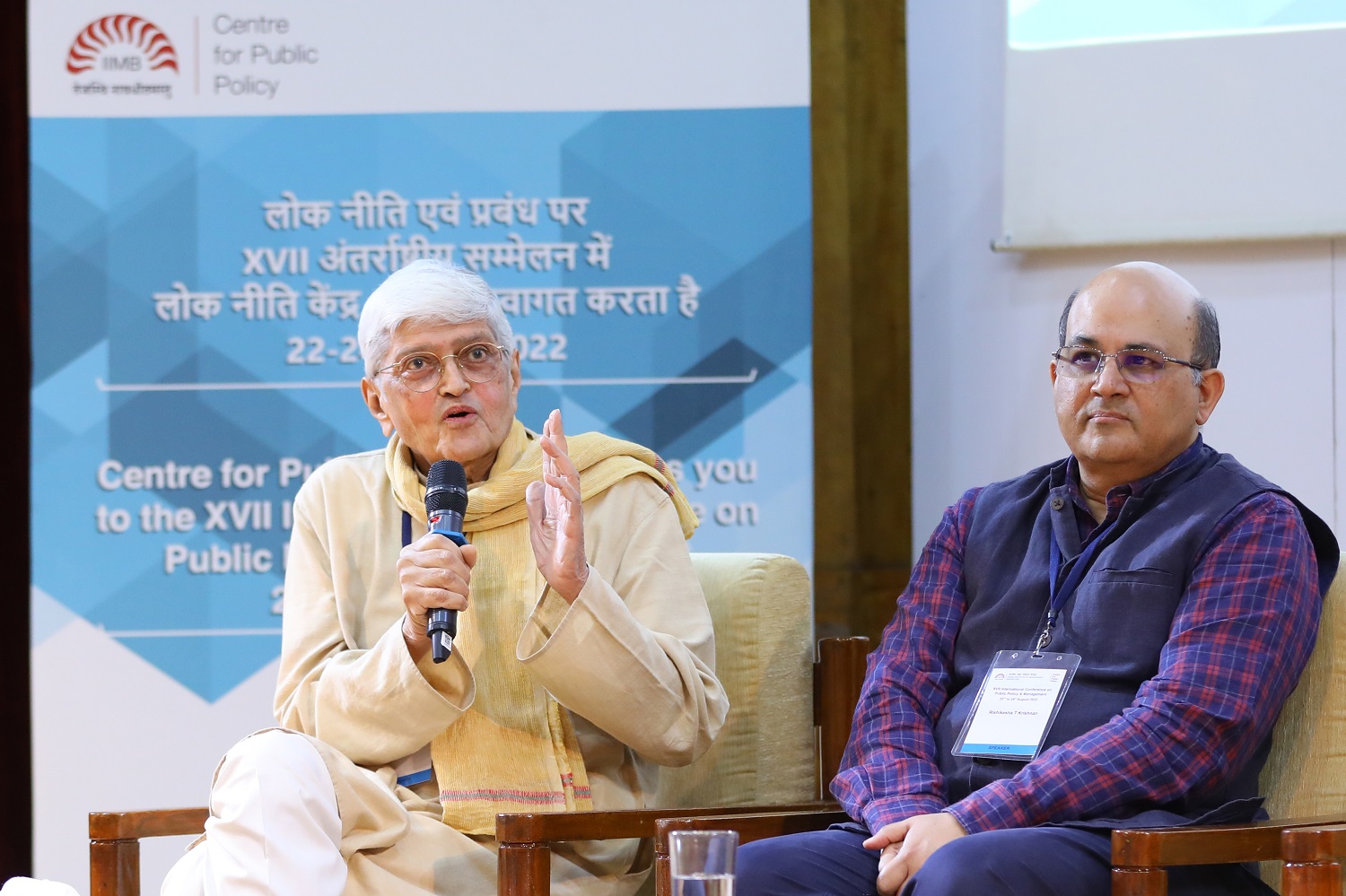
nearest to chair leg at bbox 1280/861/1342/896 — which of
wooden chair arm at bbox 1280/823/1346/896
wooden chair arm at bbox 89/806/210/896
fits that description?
wooden chair arm at bbox 1280/823/1346/896

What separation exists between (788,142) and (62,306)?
1.72m

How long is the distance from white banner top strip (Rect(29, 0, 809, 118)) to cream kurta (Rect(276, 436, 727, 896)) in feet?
3.91

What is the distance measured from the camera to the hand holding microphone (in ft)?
7.02

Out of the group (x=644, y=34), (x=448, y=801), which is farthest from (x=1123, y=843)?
(x=644, y=34)

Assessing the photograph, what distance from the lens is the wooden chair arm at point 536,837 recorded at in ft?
7.03

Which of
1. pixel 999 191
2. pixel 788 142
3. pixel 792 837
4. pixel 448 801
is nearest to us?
pixel 792 837

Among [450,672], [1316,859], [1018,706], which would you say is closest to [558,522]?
[450,672]

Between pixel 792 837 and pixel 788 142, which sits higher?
pixel 788 142

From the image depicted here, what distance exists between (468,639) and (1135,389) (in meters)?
1.13

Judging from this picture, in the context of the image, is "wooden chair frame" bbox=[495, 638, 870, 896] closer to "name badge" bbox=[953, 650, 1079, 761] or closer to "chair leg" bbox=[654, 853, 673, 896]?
"chair leg" bbox=[654, 853, 673, 896]

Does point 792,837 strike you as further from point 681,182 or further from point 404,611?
point 681,182

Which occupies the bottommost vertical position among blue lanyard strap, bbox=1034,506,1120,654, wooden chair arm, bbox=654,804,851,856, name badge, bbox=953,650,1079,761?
wooden chair arm, bbox=654,804,851,856

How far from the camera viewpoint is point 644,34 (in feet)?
11.5

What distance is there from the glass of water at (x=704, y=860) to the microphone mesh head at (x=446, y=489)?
854 mm
